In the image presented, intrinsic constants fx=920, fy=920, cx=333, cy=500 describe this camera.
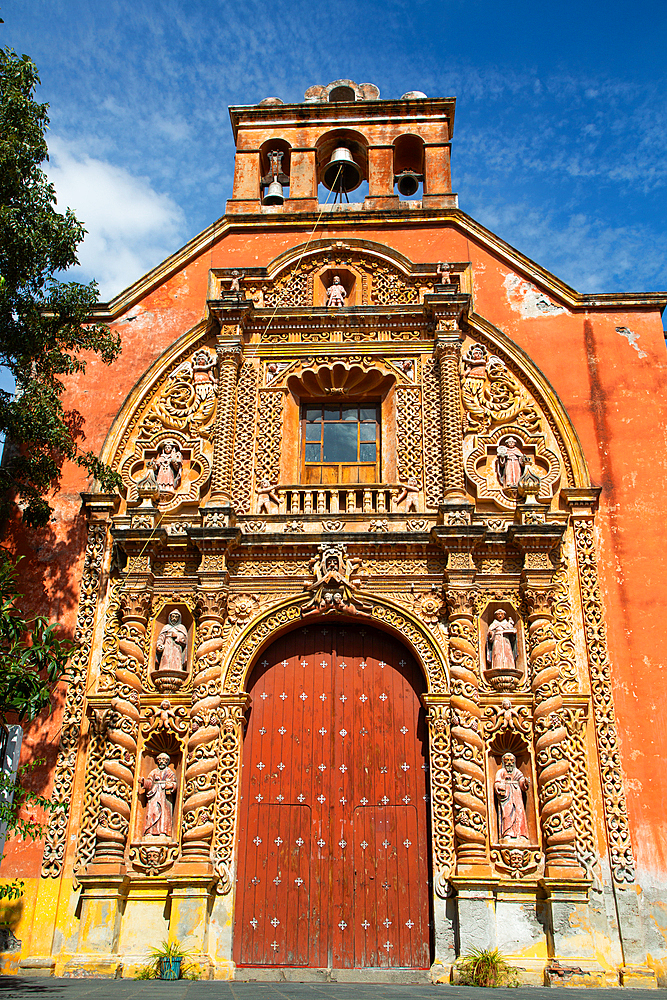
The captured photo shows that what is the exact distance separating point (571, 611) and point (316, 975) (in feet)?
16.2

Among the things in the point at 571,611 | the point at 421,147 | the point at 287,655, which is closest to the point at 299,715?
the point at 287,655

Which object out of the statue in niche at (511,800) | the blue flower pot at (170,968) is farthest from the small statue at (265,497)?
the blue flower pot at (170,968)

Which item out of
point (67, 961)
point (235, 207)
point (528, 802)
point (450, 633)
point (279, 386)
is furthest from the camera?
point (235, 207)

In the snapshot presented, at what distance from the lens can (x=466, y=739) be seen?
10.3m

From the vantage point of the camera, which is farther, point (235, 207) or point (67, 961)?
point (235, 207)

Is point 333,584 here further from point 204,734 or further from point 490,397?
point 490,397

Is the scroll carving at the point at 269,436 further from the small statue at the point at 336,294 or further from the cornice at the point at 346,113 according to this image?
the cornice at the point at 346,113

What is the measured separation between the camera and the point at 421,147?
14.5m

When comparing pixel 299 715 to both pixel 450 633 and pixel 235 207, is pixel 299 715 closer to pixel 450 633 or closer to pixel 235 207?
pixel 450 633

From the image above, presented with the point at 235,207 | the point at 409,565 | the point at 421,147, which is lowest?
the point at 409,565

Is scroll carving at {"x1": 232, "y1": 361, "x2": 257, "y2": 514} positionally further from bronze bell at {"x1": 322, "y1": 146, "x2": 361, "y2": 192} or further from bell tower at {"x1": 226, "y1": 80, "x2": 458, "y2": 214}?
bronze bell at {"x1": 322, "y1": 146, "x2": 361, "y2": 192}

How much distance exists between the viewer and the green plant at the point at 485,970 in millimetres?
9141

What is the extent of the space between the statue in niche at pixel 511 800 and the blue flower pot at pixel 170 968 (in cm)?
363

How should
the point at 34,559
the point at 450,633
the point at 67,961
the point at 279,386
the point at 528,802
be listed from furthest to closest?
the point at 279,386 < the point at 34,559 < the point at 450,633 < the point at 528,802 < the point at 67,961
